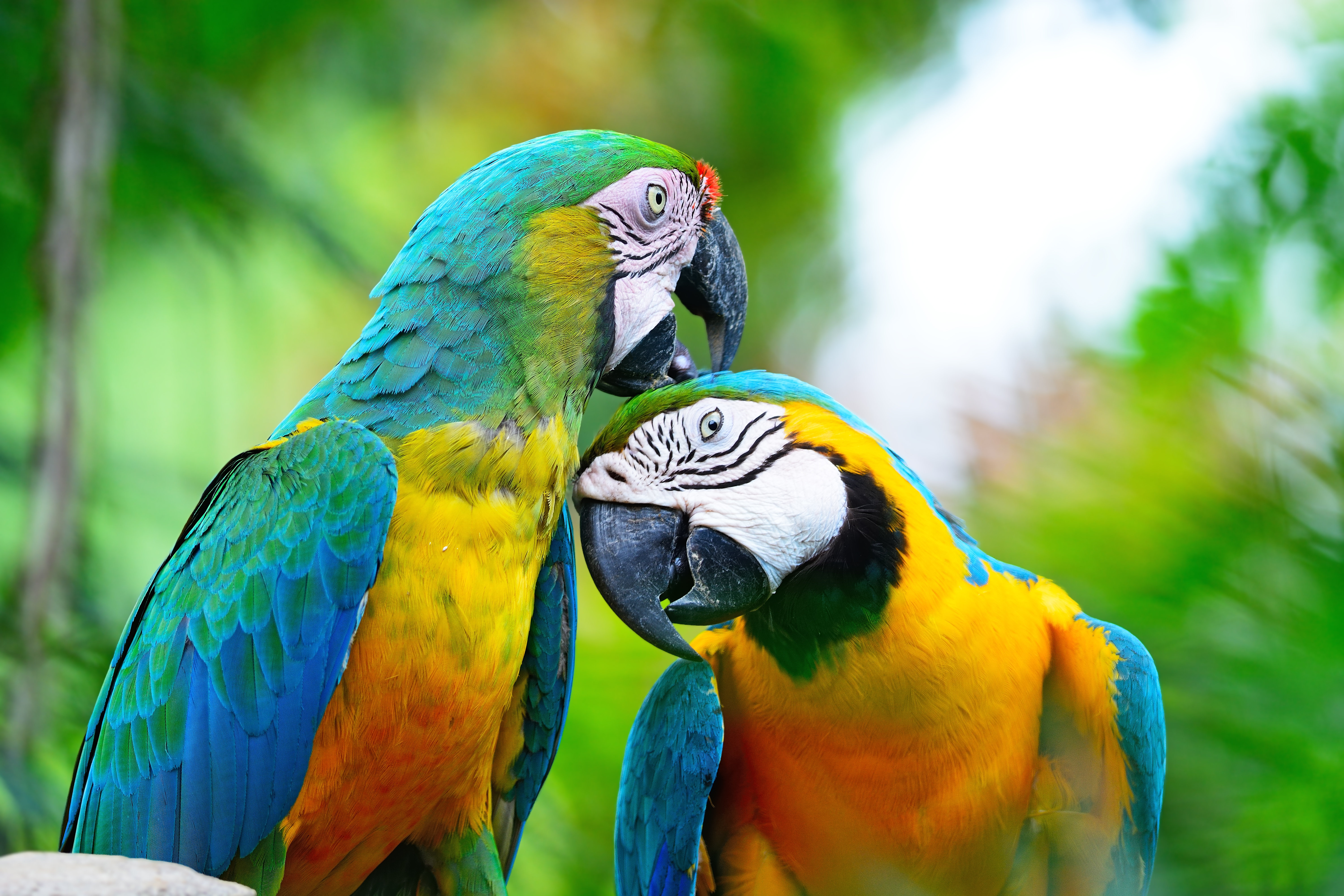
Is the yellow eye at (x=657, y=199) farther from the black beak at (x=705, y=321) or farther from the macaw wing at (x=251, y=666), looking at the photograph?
the macaw wing at (x=251, y=666)

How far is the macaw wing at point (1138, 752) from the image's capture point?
1.81m

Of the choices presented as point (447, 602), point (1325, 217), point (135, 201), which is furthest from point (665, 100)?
point (447, 602)

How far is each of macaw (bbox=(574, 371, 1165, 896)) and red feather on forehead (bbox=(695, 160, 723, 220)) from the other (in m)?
0.35

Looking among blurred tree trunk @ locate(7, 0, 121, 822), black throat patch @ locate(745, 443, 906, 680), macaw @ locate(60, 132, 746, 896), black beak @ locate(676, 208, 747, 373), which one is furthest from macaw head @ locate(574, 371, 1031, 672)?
blurred tree trunk @ locate(7, 0, 121, 822)

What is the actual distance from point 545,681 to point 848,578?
617mm

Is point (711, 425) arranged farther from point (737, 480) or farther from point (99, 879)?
point (99, 879)

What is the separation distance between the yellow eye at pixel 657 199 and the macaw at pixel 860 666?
33cm

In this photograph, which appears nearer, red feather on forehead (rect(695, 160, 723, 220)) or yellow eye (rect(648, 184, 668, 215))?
yellow eye (rect(648, 184, 668, 215))

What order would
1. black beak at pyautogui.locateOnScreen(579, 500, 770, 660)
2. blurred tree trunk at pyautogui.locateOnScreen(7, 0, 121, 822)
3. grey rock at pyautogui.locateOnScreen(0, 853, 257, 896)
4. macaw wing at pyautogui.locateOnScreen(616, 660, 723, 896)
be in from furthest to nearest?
blurred tree trunk at pyautogui.locateOnScreen(7, 0, 121, 822) → macaw wing at pyautogui.locateOnScreen(616, 660, 723, 896) → black beak at pyautogui.locateOnScreen(579, 500, 770, 660) → grey rock at pyautogui.locateOnScreen(0, 853, 257, 896)

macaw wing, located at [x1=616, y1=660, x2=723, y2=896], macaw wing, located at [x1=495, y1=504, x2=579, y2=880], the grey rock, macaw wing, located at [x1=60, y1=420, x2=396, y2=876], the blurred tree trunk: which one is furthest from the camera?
the blurred tree trunk

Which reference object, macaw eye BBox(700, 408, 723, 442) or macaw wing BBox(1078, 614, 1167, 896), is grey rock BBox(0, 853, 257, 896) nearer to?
macaw eye BBox(700, 408, 723, 442)

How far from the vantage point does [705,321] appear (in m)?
2.08

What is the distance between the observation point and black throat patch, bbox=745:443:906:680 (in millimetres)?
1772

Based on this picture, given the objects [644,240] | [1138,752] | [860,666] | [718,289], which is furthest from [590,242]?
[1138,752]
